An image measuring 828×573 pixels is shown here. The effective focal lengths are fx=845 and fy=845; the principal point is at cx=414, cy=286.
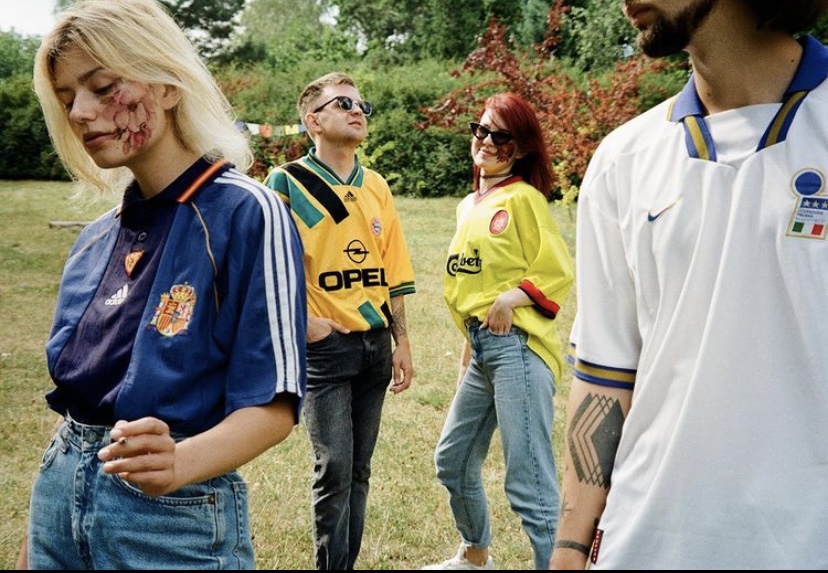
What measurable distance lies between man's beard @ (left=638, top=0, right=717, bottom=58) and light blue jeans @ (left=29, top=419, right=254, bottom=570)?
1363 mm

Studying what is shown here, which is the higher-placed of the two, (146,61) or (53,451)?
(146,61)

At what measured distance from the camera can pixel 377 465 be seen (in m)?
5.60

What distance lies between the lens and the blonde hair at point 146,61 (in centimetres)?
189

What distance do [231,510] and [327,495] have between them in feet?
6.28

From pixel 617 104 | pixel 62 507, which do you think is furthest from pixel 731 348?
pixel 617 104

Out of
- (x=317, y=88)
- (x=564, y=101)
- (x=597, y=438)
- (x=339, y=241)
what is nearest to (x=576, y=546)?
(x=597, y=438)

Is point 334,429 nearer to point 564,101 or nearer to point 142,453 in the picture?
point 142,453

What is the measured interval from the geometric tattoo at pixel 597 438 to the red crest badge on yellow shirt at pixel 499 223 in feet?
7.09

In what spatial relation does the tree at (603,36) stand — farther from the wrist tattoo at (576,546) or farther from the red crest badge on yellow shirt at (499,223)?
the wrist tattoo at (576,546)

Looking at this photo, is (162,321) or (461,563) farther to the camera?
(461,563)

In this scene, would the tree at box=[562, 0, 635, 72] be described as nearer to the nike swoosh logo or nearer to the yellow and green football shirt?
the yellow and green football shirt

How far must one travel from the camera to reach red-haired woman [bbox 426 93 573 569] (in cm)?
378

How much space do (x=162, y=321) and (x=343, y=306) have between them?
82.7 inches

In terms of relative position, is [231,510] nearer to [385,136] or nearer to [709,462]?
[709,462]
